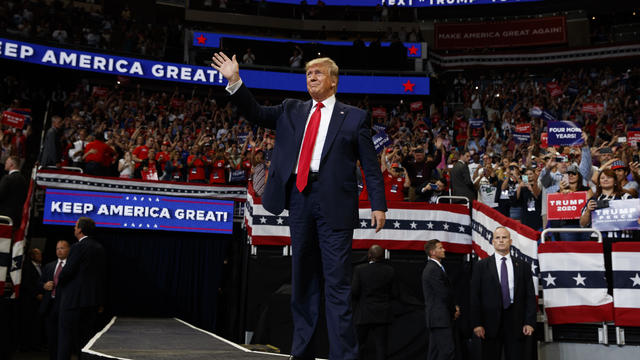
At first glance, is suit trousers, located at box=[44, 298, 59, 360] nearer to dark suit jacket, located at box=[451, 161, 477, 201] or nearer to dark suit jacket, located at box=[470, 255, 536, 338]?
dark suit jacket, located at box=[470, 255, 536, 338]

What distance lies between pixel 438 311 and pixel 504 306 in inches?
39.1

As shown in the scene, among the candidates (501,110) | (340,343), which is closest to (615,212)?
(340,343)

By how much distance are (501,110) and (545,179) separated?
1369 centimetres

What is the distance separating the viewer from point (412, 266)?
12.0 metres

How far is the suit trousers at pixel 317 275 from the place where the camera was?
12.6 feet

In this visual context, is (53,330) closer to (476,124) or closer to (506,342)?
(506,342)

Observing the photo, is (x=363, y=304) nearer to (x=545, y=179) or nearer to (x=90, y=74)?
(x=545, y=179)

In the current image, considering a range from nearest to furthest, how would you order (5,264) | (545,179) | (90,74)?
1. (5,264)
2. (545,179)
3. (90,74)

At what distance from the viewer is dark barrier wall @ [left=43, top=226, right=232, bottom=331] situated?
15367mm

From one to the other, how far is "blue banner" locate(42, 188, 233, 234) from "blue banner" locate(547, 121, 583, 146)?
7.08 meters

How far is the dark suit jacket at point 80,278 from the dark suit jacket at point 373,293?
11.9 ft

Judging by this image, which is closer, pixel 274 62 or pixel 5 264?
pixel 5 264

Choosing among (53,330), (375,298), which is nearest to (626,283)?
(375,298)

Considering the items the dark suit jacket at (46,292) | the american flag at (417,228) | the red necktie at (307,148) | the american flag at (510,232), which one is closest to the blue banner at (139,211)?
the american flag at (417,228)
